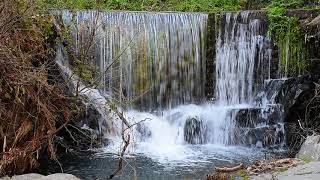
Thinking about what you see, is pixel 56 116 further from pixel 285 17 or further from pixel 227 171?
pixel 285 17

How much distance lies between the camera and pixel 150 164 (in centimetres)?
910

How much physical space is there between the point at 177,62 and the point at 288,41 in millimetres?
2567

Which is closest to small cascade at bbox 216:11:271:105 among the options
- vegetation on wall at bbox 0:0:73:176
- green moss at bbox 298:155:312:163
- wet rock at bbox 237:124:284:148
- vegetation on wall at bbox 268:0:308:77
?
vegetation on wall at bbox 268:0:308:77

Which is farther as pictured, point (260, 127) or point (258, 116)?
point (258, 116)

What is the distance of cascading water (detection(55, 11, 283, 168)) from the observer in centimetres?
1184

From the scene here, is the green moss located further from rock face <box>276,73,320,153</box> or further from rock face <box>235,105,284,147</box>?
rock face <box>235,105,284,147</box>

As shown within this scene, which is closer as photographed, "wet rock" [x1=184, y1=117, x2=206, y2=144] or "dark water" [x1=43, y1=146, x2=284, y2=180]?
"dark water" [x1=43, y1=146, x2=284, y2=180]

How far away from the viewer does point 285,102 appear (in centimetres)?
1147

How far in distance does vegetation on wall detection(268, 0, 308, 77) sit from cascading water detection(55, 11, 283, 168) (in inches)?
10.4

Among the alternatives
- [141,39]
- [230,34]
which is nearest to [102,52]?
[141,39]

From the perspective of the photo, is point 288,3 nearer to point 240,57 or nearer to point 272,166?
point 240,57

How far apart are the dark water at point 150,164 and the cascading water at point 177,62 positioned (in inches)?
68.4

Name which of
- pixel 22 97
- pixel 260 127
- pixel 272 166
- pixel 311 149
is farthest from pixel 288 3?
pixel 22 97

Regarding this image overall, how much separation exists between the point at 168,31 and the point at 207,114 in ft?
7.18
